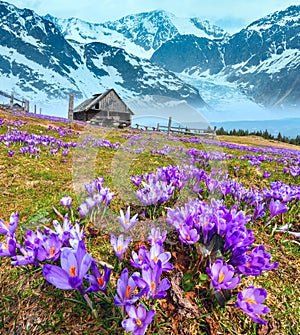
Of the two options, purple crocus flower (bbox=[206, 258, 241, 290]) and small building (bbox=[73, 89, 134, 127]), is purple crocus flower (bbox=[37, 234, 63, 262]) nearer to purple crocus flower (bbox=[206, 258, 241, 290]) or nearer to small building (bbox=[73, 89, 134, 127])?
purple crocus flower (bbox=[206, 258, 241, 290])

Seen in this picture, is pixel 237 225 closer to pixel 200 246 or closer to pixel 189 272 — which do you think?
pixel 200 246

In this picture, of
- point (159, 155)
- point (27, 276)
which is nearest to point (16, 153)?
point (159, 155)

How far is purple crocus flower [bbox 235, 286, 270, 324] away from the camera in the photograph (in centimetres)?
132

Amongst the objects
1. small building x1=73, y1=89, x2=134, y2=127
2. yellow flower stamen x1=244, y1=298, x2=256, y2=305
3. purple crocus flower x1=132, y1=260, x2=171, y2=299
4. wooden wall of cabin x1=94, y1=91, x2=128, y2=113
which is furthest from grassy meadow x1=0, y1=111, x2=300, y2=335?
wooden wall of cabin x1=94, y1=91, x2=128, y2=113

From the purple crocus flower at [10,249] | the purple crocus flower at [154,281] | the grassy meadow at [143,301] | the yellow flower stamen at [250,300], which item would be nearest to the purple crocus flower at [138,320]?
the purple crocus flower at [154,281]

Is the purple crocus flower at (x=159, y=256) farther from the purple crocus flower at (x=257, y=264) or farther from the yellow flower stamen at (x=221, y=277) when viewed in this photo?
the purple crocus flower at (x=257, y=264)

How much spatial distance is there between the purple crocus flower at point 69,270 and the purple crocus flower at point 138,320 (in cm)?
27

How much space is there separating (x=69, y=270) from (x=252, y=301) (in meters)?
0.95

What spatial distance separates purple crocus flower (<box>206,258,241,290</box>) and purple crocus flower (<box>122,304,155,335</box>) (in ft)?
1.37

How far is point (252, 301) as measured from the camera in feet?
4.51

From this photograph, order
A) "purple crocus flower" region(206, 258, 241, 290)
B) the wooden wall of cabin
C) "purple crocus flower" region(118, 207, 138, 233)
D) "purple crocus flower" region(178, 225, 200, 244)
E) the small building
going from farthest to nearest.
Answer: the wooden wall of cabin → the small building → "purple crocus flower" region(118, 207, 138, 233) → "purple crocus flower" region(178, 225, 200, 244) → "purple crocus flower" region(206, 258, 241, 290)

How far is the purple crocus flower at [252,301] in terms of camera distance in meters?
1.32

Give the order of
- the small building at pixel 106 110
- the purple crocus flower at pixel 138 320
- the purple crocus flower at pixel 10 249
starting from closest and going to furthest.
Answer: the purple crocus flower at pixel 138 320 < the purple crocus flower at pixel 10 249 < the small building at pixel 106 110

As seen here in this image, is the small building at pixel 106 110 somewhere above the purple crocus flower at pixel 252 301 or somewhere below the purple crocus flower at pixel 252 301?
above
